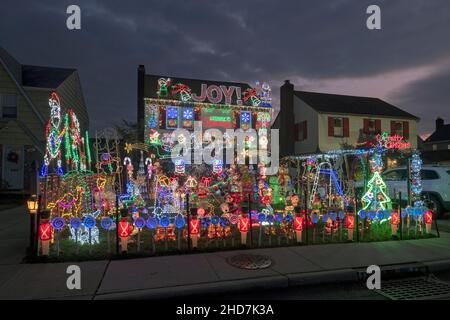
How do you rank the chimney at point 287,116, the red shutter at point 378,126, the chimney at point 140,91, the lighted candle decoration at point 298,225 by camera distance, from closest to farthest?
1. the lighted candle decoration at point 298,225
2. the chimney at point 140,91
3. the red shutter at point 378,126
4. the chimney at point 287,116

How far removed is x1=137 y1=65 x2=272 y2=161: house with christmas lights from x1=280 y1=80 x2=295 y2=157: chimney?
644 cm

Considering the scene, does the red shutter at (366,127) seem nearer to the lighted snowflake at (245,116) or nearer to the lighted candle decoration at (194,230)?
the lighted snowflake at (245,116)

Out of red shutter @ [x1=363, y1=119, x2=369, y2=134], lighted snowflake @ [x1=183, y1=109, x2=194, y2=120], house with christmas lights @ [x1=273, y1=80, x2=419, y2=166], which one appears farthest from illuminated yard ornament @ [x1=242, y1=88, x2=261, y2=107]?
red shutter @ [x1=363, y1=119, x2=369, y2=134]

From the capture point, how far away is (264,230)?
8.57m

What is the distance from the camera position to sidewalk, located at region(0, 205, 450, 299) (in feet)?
14.8

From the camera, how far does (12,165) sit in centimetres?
1650

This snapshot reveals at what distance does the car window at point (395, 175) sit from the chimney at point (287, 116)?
12.2 metres

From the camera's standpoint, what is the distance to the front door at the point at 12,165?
16.4 meters

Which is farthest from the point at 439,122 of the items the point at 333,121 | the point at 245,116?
the point at 245,116

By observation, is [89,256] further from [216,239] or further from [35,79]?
[35,79]

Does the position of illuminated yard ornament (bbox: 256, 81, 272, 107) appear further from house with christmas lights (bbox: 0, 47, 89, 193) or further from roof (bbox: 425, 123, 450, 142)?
roof (bbox: 425, 123, 450, 142)

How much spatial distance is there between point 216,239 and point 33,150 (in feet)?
45.4

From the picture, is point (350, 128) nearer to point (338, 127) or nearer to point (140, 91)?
point (338, 127)

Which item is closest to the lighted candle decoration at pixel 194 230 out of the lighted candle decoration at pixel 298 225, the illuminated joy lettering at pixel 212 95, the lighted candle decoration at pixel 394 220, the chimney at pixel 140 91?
the lighted candle decoration at pixel 298 225
